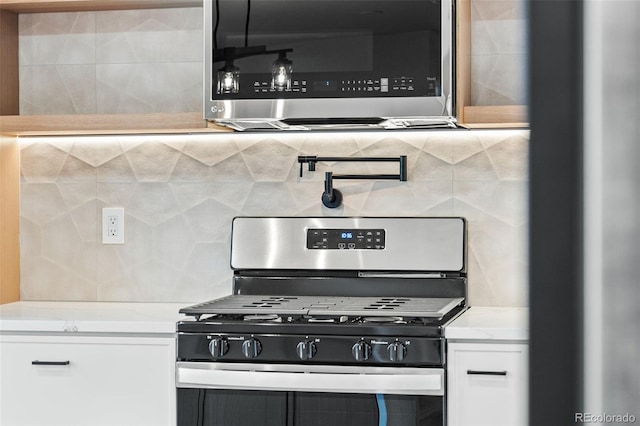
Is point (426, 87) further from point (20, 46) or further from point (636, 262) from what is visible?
point (636, 262)

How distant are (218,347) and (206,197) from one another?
756 mm

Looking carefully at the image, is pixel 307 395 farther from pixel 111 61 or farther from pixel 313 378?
pixel 111 61

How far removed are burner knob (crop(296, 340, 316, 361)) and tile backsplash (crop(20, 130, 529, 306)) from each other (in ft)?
2.26

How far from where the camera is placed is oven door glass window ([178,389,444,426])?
2.21 metres

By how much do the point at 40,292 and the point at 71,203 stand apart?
325 mm

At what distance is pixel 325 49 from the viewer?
2.50 metres

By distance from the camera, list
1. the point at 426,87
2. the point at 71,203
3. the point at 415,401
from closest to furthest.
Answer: the point at 415,401
the point at 426,87
the point at 71,203

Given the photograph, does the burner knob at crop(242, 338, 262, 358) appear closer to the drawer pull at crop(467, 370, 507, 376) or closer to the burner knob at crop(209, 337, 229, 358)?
the burner knob at crop(209, 337, 229, 358)

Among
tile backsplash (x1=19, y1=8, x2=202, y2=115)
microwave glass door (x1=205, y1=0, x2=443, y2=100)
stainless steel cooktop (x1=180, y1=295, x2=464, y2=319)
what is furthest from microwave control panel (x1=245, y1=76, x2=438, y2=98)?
stainless steel cooktop (x1=180, y1=295, x2=464, y2=319)

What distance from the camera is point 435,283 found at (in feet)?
9.09

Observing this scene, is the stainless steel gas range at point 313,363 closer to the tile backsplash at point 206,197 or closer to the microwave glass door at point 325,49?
the tile backsplash at point 206,197

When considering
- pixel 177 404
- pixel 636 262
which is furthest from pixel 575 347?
pixel 177 404

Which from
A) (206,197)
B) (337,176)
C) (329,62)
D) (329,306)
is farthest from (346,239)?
(329,62)

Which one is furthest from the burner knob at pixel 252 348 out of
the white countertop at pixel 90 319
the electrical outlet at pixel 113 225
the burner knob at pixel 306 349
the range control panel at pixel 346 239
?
the electrical outlet at pixel 113 225
